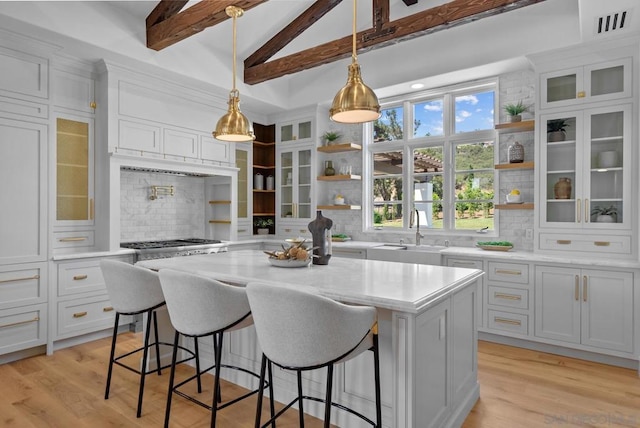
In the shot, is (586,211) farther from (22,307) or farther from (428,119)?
(22,307)

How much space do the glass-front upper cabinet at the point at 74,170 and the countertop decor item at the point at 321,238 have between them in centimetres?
278

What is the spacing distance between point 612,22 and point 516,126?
3.91 ft

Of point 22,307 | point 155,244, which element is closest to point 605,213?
point 155,244

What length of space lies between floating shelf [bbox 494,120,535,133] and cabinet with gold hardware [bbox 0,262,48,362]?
4.77m

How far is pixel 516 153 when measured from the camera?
4254 mm

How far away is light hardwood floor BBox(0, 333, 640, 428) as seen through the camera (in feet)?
8.09

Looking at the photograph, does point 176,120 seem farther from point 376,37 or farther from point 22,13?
point 376,37

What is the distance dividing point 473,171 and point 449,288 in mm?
3094

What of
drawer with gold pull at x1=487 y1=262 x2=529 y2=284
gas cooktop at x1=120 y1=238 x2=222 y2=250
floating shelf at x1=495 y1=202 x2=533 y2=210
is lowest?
drawer with gold pull at x1=487 y1=262 x2=529 y2=284

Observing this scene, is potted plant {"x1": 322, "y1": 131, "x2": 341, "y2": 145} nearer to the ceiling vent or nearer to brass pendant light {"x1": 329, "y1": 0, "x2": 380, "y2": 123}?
the ceiling vent

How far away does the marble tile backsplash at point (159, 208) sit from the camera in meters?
4.84

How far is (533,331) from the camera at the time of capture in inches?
148

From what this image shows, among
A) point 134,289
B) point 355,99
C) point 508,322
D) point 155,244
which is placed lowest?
point 508,322

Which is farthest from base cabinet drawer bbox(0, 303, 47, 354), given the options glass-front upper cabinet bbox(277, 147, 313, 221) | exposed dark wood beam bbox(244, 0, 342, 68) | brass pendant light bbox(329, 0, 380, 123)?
exposed dark wood beam bbox(244, 0, 342, 68)
